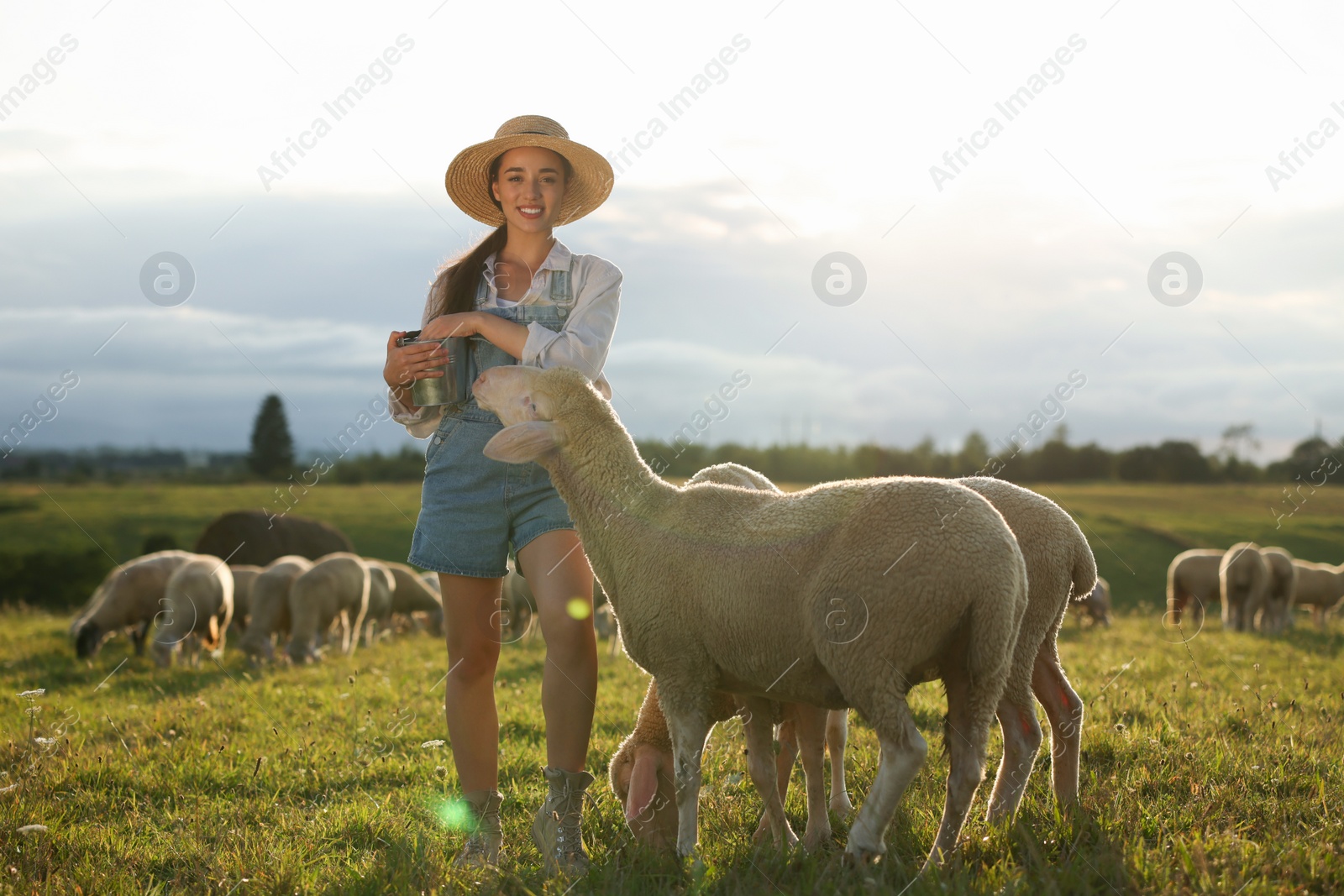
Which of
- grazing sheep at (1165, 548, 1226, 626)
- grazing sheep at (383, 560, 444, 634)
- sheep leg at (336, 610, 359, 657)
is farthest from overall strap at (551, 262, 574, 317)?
grazing sheep at (1165, 548, 1226, 626)

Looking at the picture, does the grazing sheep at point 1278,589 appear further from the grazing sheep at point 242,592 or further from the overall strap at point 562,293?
the grazing sheep at point 242,592

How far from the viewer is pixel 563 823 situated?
359 cm

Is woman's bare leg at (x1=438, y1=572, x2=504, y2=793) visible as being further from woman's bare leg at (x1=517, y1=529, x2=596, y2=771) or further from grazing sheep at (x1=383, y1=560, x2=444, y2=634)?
grazing sheep at (x1=383, y1=560, x2=444, y2=634)

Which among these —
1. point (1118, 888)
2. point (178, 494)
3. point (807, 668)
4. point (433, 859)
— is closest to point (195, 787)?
point (433, 859)

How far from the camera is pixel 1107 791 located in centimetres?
376

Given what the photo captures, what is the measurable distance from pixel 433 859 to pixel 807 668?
1.55 meters

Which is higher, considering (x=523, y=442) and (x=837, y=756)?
(x=523, y=442)

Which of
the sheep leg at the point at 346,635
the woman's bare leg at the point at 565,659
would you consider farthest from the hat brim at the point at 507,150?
the sheep leg at the point at 346,635

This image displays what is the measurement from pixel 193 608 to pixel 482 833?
31.9 ft

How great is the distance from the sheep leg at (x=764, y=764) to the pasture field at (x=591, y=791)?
0.17 metres

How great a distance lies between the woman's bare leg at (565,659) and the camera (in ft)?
12.2

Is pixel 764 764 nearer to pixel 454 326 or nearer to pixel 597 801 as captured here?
pixel 597 801

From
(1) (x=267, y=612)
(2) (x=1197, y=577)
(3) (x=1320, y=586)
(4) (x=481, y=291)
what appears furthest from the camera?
(3) (x=1320, y=586)

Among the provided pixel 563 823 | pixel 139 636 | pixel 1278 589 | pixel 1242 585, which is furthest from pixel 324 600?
pixel 1278 589
